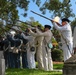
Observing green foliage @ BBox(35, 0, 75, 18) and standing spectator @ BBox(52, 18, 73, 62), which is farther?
green foliage @ BBox(35, 0, 75, 18)

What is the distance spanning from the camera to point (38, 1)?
64.0ft

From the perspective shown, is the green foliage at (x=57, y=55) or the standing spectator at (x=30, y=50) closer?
the standing spectator at (x=30, y=50)

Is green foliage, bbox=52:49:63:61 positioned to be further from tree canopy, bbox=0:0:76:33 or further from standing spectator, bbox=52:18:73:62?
standing spectator, bbox=52:18:73:62

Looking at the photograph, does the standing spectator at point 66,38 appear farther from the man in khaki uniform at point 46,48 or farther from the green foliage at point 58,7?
the green foliage at point 58,7

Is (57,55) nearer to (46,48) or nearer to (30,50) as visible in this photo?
(30,50)

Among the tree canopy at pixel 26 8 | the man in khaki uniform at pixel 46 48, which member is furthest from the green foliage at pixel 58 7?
the man in khaki uniform at pixel 46 48

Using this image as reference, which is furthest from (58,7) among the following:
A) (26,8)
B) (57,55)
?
(57,55)

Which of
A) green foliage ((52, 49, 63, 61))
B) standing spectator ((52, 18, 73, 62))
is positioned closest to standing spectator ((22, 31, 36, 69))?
standing spectator ((52, 18, 73, 62))

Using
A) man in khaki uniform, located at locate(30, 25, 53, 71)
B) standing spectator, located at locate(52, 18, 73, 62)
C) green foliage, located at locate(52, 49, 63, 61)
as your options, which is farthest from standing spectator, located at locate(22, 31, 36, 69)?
green foliage, located at locate(52, 49, 63, 61)

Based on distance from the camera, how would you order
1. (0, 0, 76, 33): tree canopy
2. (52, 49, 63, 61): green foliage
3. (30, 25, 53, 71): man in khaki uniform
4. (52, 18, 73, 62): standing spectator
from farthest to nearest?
1. (52, 49, 63, 61): green foliage
2. (0, 0, 76, 33): tree canopy
3. (30, 25, 53, 71): man in khaki uniform
4. (52, 18, 73, 62): standing spectator

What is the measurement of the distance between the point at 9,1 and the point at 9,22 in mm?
Result: 2458

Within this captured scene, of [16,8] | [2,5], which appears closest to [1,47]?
[2,5]

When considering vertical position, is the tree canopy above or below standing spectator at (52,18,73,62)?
above

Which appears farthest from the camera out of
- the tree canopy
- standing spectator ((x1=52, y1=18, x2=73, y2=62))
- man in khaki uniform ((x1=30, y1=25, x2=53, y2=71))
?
the tree canopy
